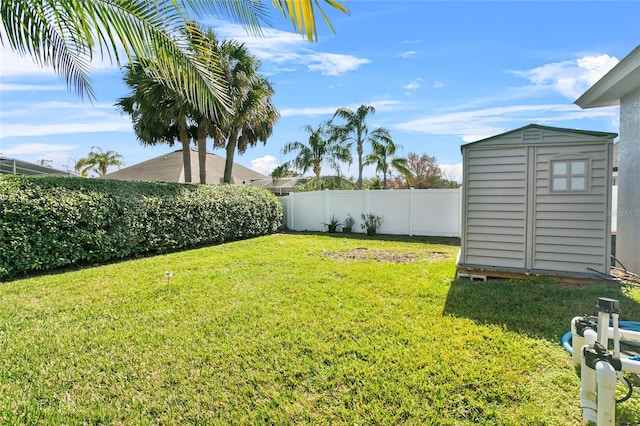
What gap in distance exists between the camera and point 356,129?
599 inches

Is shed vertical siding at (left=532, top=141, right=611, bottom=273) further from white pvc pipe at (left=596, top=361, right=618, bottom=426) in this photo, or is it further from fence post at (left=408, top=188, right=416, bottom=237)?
fence post at (left=408, top=188, right=416, bottom=237)

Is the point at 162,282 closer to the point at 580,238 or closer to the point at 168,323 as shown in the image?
the point at 168,323

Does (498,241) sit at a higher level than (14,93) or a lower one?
lower

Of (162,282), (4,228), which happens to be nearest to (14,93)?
(4,228)

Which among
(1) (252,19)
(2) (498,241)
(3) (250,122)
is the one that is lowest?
(2) (498,241)

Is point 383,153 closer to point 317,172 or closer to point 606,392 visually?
point 317,172

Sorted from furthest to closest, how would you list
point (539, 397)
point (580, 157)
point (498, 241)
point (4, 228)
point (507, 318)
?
1. point (4, 228)
2. point (498, 241)
3. point (580, 157)
4. point (507, 318)
5. point (539, 397)

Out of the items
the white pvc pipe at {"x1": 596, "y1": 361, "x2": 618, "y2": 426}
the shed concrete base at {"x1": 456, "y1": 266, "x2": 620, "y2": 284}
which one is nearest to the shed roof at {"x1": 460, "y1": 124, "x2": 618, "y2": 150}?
the shed concrete base at {"x1": 456, "y1": 266, "x2": 620, "y2": 284}

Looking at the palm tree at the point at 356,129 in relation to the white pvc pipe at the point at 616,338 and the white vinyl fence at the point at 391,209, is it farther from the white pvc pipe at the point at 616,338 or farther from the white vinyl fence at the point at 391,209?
the white pvc pipe at the point at 616,338

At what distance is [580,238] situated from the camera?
4.75 meters

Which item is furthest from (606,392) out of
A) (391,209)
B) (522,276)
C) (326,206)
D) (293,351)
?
(326,206)

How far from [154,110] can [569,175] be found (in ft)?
35.9

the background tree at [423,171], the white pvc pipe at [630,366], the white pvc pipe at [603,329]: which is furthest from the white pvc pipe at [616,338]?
the background tree at [423,171]

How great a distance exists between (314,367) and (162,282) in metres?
3.72
